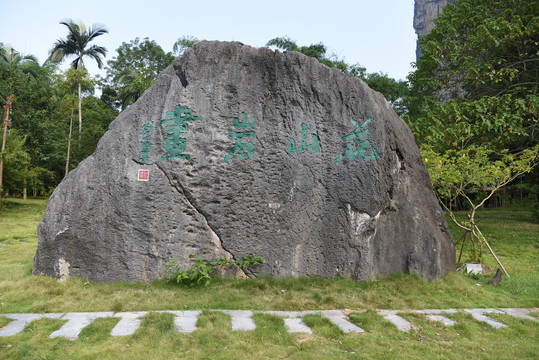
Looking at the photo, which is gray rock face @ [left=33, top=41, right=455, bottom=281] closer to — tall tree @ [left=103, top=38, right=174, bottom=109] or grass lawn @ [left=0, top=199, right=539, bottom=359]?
grass lawn @ [left=0, top=199, right=539, bottom=359]

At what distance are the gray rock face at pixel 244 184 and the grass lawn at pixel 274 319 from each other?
1.19 ft

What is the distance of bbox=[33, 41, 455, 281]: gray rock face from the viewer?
5.18 metres

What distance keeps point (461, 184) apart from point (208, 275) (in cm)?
500

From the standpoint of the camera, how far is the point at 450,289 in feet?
17.7

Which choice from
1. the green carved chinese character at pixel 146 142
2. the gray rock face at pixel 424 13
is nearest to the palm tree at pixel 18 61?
the green carved chinese character at pixel 146 142

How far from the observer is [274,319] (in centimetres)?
406

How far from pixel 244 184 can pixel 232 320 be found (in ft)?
6.50

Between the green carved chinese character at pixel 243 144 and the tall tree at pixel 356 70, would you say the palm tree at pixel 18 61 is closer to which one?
the tall tree at pixel 356 70

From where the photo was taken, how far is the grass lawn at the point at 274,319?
335cm

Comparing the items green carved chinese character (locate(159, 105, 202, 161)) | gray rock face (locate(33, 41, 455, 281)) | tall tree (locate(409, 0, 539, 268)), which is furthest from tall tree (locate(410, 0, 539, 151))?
green carved chinese character (locate(159, 105, 202, 161))

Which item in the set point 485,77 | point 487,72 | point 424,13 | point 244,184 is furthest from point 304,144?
point 424,13

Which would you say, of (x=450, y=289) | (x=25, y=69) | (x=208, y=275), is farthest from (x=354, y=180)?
(x=25, y=69)

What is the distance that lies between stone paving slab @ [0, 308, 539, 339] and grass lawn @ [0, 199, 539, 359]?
9 cm

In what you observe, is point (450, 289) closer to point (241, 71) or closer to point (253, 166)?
point (253, 166)
